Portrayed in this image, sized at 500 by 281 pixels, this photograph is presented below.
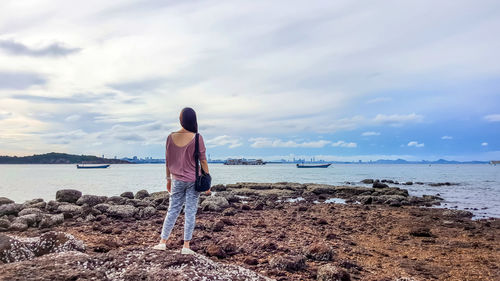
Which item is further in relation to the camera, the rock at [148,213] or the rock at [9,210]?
the rock at [148,213]

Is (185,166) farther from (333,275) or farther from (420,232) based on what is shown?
(420,232)

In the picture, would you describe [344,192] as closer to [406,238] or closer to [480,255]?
[406,238]

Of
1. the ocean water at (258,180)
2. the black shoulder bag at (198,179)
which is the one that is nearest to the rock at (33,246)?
the black shoulder bag at (198,179)

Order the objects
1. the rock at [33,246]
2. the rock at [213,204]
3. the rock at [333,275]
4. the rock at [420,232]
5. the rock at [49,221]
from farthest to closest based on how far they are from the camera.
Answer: the rock at [213,204] < the rock at [420,232] < the rock at [49,221] < the rock at [333,275] < the rock at [33,246]

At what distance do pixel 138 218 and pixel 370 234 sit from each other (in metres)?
8.95

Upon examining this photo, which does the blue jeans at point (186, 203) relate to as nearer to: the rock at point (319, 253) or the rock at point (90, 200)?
the rock at point (319, 253)

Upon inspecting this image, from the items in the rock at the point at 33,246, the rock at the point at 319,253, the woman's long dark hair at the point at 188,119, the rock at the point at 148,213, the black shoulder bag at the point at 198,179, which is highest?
the woman's long dark hair at the point at 188,119

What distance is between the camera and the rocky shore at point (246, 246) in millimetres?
4742

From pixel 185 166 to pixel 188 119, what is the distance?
2.89 feet

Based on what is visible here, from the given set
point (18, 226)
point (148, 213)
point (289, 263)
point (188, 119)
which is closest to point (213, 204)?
point (148, 213)

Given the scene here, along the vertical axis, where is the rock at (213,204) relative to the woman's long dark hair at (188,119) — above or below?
below

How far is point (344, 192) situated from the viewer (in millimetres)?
30875

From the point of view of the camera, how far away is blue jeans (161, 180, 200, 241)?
6.51 metres

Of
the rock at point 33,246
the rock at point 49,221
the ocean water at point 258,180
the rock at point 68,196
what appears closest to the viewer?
the rock at point 33,246
